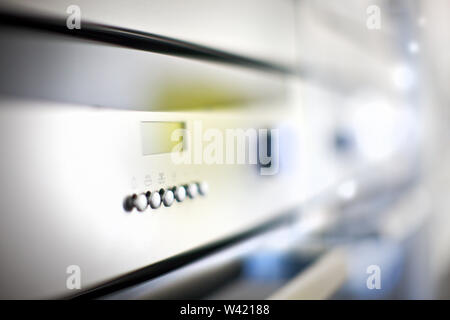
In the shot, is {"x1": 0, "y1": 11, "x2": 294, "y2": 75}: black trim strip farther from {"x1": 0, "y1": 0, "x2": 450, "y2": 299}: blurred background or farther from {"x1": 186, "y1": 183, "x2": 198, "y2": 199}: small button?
{"x1": 186, "y1": 183, "x2": 198, "y2": 199}: small button

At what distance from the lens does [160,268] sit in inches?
17.5

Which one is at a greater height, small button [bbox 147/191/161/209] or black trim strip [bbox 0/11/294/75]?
black trim strip [bbox 0/11/294/75]

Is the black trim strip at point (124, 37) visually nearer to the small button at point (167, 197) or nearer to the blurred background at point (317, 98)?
the blurred background at point (317, 98)

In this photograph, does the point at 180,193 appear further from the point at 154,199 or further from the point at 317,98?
the point at 317,98

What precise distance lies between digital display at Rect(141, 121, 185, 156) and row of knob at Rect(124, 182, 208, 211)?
36 millimetres

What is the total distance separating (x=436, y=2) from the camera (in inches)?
21.8

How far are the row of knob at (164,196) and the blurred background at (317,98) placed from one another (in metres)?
0.07

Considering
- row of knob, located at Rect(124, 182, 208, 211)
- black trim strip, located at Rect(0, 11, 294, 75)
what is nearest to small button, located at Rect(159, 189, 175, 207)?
row of knob, located at Rect(124, 182, 208, 211)

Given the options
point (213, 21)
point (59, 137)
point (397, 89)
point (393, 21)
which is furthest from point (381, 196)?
point (59, 137)

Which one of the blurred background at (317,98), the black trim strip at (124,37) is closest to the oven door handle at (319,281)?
the blurred background at (317,98)

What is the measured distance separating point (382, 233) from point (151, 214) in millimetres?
A: 420

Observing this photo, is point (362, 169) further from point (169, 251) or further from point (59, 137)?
point (59, 137)

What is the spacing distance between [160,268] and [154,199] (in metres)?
0.07

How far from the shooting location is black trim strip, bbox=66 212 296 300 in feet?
1.27
